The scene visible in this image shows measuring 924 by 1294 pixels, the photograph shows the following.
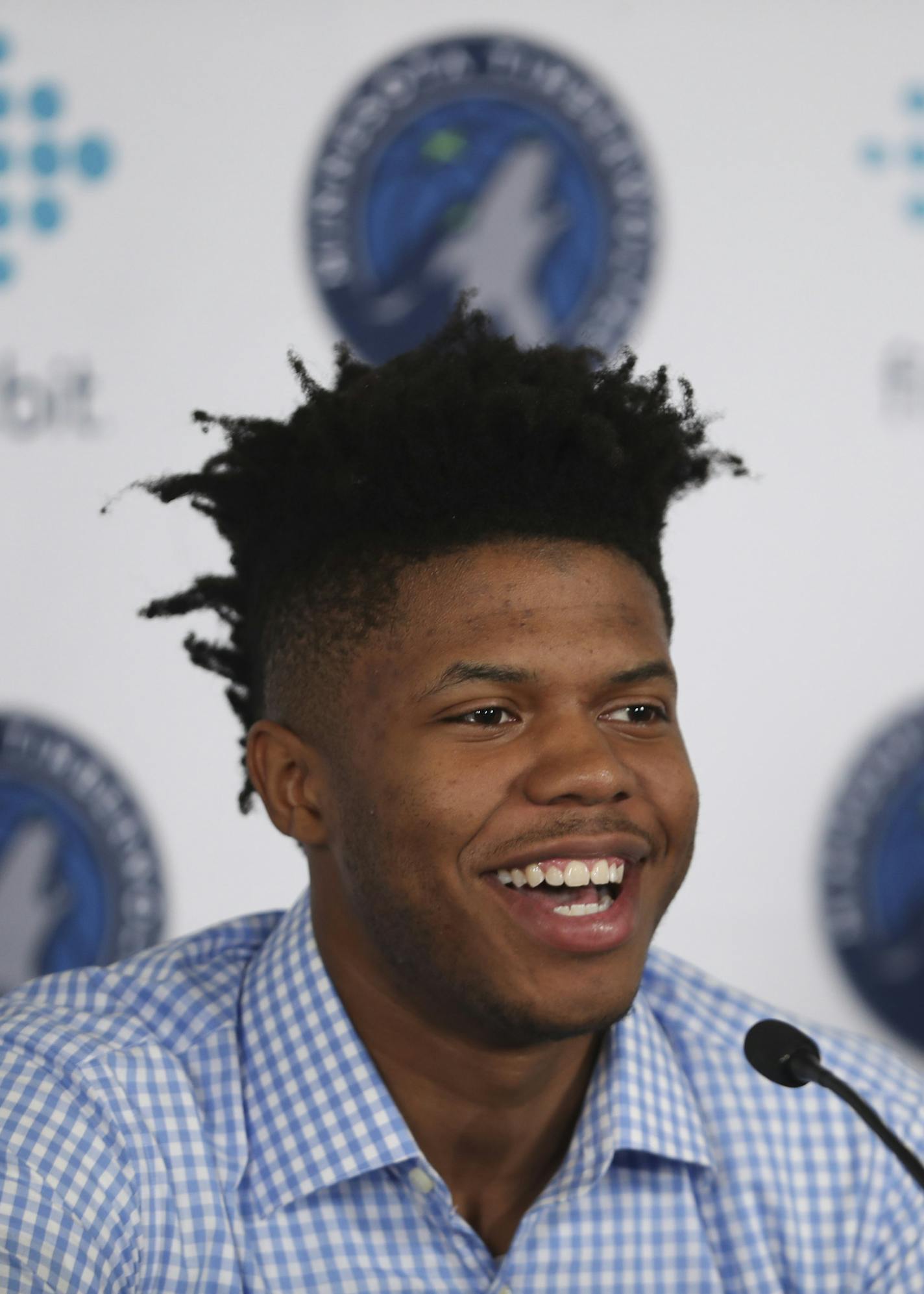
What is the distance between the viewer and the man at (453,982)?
1.35m

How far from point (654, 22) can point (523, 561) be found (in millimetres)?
1149

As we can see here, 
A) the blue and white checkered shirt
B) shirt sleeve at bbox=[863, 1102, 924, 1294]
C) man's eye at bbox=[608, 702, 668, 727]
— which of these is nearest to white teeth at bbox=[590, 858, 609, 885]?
man's eye at bbox=[608, 702, 668, 727]

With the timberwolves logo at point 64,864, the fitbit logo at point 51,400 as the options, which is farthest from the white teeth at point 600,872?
the fitbit logo at point 51,400

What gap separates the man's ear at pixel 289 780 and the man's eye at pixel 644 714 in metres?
0.28

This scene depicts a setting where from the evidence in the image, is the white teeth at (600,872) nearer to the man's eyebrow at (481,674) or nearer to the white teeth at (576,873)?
the white teeth at (576,873)

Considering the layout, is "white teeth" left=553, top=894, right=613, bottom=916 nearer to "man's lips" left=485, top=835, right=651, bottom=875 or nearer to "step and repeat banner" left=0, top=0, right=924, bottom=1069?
"man's lips" left=485, top=835, right=651, bottom=875

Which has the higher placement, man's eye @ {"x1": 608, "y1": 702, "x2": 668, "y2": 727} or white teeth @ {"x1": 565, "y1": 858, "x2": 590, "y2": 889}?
man's eye @ {"x1": 608, "y1": 702, "x2": 668, "y2": 727}

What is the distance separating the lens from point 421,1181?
141cm

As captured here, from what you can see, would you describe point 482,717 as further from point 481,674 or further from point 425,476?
point 425,476

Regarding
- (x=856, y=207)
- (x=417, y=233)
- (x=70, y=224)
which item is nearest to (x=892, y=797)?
(x=856, y=207)

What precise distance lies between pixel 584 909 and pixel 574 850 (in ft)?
0.20

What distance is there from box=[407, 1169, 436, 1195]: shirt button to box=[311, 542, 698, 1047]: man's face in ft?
0.42

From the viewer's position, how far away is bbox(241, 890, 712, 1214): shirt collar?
4.62 ft

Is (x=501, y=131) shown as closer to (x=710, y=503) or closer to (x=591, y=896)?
(x=710, y=503)
